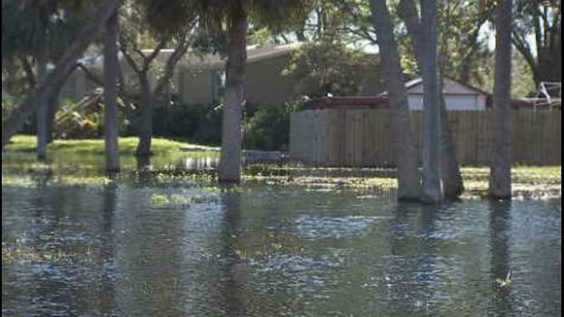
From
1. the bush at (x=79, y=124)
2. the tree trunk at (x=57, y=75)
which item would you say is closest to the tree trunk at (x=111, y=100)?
the bush at (x=79, y=124)

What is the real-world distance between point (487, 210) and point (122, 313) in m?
10.9

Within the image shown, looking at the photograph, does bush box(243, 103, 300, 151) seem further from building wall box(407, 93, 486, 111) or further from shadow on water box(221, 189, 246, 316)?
shadow on water box(221, 189, 246, 316)

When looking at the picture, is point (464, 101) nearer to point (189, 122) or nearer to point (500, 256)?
point (189, 122)

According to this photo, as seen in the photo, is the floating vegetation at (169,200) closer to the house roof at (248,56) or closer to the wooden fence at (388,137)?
the wooden fence at (388,137)

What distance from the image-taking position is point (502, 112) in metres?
20.9

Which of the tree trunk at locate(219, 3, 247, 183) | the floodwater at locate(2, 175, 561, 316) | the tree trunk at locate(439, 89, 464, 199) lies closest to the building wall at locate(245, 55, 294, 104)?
the tree trunk at locate(219, 3, 247, 183)

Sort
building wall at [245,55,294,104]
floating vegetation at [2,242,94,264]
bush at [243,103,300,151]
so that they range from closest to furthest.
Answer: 1. floating vegetation at [2,242,94,264]
2. bush at [243,103,300,151]
3. building wall at [245,55,294,104]

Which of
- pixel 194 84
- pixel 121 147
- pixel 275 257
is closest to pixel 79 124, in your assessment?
pixel 194 84

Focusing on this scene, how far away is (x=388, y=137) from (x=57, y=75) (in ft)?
92.9

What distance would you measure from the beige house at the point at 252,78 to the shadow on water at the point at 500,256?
24.5 m

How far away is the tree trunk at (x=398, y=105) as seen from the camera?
19.0 metres

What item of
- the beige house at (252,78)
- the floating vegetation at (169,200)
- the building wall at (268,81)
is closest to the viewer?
the floating vegetation at (169,200)

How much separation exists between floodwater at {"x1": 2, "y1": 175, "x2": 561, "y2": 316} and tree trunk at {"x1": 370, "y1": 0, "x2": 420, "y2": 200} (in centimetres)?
73

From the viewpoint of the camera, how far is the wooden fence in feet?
106
